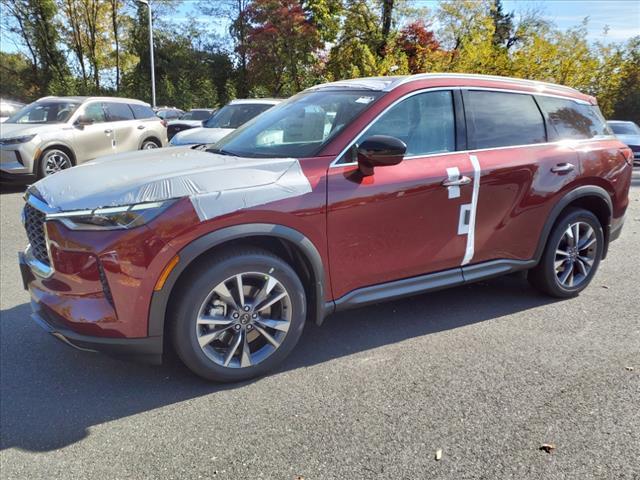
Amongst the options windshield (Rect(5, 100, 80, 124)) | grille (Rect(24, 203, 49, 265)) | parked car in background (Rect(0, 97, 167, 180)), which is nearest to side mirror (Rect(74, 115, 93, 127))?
parked car in background (Rect(0, 97, 167, 180))

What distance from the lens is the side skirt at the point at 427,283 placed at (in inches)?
134

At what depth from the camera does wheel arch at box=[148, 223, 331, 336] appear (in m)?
2.79

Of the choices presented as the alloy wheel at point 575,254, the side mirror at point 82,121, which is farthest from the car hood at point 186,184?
the side mirror at point 82,121

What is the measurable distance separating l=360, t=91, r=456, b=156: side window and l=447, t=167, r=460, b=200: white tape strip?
17cm

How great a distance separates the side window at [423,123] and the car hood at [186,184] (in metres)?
0.77

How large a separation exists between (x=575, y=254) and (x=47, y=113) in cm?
1011

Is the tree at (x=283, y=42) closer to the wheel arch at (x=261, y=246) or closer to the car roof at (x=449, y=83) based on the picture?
the car roof at (x=449, y=83)

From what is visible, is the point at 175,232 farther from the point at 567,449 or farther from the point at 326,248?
the point at 567,449

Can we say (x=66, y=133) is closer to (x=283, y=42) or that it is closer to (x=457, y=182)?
(x=457, y=182)

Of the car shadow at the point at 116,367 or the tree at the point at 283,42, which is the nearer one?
the car shadow at the point at 116,367

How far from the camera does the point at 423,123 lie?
3.66 metres

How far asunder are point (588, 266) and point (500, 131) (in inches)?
62.1

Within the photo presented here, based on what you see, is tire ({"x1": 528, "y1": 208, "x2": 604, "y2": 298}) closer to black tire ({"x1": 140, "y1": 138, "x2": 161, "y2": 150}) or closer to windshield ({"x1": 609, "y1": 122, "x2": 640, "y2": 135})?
black tire ({"x1": 140, "y1": 138, "x2": 161, "y2": 150})

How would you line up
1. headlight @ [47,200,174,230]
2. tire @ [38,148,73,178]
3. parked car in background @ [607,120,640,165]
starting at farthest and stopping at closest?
parked car in background @ [607,120,640,165] < tire @ [38,148,73,178] < headlight @ [47,200,174,230]
